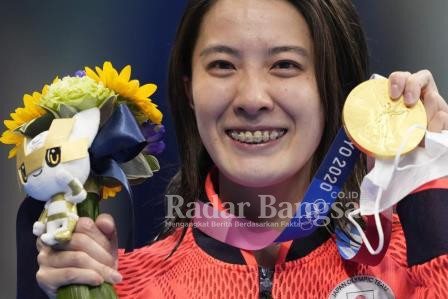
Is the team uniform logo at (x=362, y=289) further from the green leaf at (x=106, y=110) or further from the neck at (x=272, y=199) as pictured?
the green leaf at (x=106, y=110)

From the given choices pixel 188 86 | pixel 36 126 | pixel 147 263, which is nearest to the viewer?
pixel 36 126

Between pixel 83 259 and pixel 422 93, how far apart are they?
2.43ft

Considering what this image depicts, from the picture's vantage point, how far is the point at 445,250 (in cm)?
164

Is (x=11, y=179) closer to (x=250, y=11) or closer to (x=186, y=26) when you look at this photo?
(x=186, y=26)

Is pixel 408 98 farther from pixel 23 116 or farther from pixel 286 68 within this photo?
pixel 23 116

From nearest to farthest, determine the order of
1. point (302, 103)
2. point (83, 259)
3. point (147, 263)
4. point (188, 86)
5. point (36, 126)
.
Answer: point (83, 259) → point (36, 126) → point (302, 103) → point (147, 263) → point (188, 86)

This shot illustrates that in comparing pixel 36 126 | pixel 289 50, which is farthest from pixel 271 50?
pixel 36 126

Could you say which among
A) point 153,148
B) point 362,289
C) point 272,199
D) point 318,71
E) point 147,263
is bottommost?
point 362,289

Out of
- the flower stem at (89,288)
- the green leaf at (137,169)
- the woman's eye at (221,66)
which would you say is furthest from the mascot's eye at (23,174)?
the woman's eye at (221,66)

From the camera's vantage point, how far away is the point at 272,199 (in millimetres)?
1919

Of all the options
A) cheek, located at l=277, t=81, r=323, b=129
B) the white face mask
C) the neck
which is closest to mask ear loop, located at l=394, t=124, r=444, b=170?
the white face mask

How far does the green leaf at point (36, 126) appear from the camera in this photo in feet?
5.51

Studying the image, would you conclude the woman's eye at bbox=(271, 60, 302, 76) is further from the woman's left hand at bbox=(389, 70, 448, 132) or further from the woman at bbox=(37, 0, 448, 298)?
the woman's left hand at bbox=(389, 70, 448, 132)

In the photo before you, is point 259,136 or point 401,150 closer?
point 401,150
